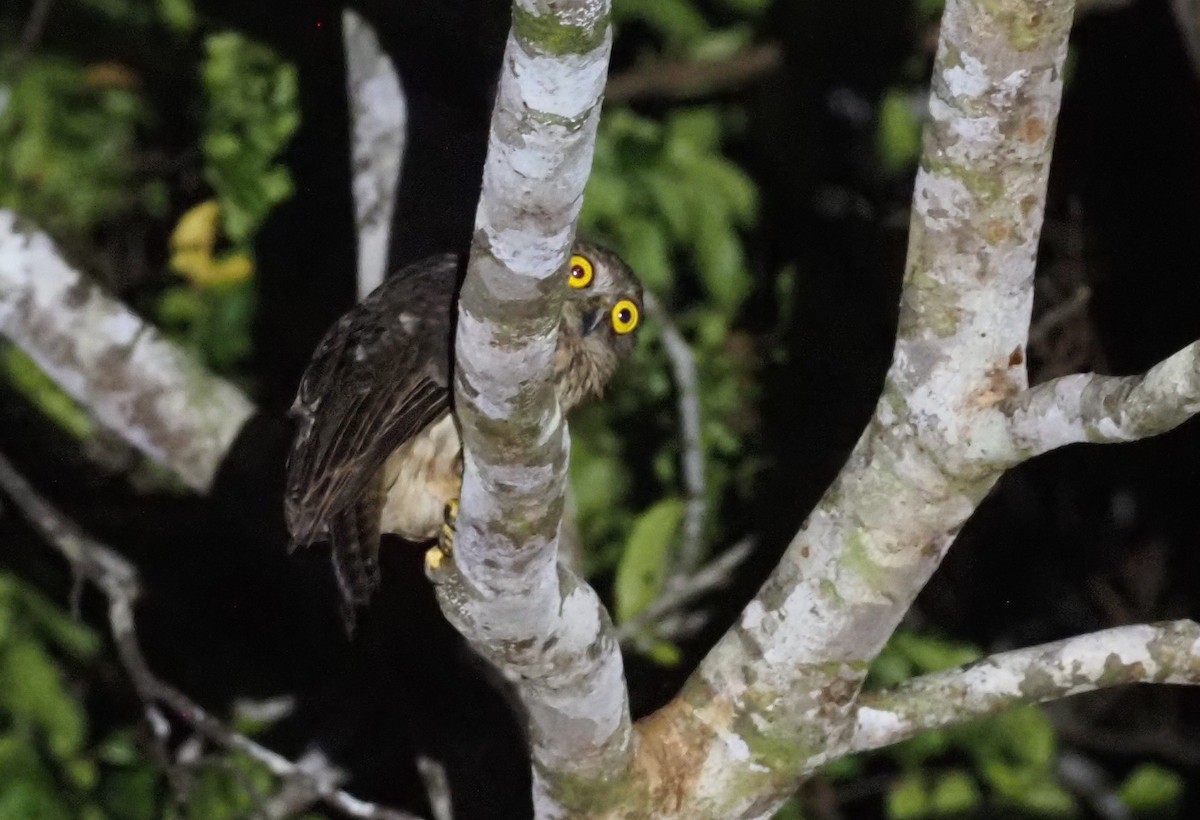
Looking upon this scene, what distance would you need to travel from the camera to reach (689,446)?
4691 mm

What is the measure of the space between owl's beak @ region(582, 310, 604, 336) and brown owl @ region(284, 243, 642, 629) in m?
0.22

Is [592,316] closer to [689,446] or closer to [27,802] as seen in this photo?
[689,446]

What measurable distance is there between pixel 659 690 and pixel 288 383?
181 cm

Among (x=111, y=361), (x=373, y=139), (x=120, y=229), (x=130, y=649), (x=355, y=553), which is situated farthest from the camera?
(x=120, y=229)

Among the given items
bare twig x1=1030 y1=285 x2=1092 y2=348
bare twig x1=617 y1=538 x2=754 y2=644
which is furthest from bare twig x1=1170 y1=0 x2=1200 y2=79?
bare twig x1=617 y1=538 x2=754 y2=644

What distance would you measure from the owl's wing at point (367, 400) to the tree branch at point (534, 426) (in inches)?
20.8

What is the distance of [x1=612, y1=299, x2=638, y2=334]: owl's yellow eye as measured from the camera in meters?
4.08

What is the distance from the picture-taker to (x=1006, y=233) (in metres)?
2.64

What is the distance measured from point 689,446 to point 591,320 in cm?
77

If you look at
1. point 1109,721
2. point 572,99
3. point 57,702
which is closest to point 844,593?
point 572,99

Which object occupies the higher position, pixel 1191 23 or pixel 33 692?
pixel 1191 23

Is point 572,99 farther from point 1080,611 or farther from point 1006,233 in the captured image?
point 1080,611

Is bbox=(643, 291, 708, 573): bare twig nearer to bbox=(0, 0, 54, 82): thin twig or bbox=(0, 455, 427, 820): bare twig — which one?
bbox=(0, 455, 427, 820): bare twig

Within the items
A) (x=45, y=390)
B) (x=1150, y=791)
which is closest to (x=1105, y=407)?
(x=1150, y=791)
